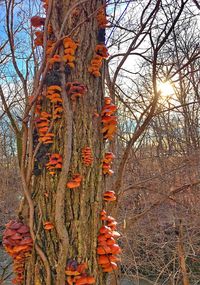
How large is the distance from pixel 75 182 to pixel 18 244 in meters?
0.28

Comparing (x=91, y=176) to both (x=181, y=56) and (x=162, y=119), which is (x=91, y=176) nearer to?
(x=181, y=56)

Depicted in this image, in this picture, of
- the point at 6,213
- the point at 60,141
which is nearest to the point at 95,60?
the point at 60,141

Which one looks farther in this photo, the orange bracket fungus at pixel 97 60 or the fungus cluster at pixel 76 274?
the orange bracket fungus at pixel 97 60

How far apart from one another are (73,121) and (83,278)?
553 mm

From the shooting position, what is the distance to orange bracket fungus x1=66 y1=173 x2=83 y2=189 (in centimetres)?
108

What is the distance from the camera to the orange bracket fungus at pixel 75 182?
3.53 ft

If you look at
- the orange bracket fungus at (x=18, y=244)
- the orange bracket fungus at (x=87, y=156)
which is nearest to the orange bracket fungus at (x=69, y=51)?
the orange bracket fungus at (x=87, y=156)

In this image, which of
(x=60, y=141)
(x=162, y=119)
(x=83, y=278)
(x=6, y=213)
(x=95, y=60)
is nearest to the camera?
(x=83, y=278)

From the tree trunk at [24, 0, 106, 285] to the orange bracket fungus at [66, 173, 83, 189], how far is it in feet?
0.05

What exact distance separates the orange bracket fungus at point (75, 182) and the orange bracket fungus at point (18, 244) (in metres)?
0.21

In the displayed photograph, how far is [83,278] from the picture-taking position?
101 cm

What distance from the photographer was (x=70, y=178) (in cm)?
111

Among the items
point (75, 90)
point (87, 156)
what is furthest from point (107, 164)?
point (75, 90)

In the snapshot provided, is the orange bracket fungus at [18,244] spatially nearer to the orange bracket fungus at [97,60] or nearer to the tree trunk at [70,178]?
the tree trunk at [70,178]
